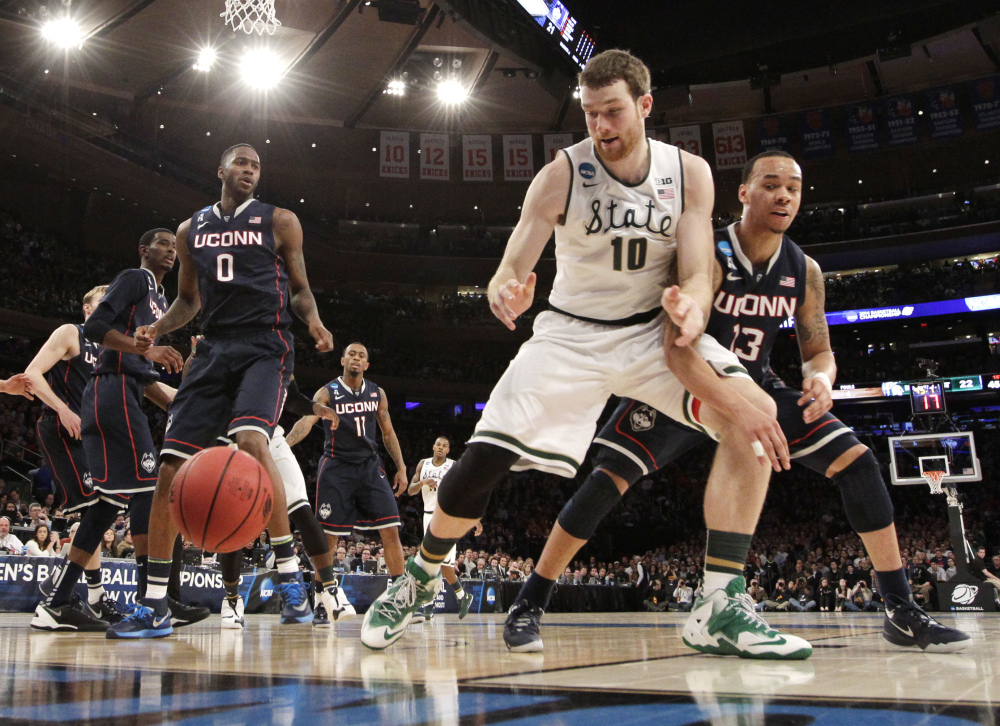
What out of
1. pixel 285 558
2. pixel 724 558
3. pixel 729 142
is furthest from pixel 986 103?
pixel 724 558

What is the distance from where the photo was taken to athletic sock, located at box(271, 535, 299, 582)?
4.81 m

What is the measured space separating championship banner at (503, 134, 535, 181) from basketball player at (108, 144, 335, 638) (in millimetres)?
21008

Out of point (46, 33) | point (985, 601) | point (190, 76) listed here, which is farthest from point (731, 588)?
point (190, 76)

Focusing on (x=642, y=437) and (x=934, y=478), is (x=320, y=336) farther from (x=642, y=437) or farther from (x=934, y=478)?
(x=934, y=478)

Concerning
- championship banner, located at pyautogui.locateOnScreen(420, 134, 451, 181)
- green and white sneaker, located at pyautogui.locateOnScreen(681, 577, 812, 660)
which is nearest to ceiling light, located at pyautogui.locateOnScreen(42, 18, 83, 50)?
championship banner, located at pyautogui.locateOnScreen(420, 134, 451, 181)

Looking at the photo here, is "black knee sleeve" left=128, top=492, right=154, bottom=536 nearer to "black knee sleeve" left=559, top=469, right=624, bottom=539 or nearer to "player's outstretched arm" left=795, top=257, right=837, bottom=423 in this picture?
"black knee sleeve" left=559, top=469, right=624, bottom=539

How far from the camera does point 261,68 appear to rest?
1981 cm

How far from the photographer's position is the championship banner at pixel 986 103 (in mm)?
23438

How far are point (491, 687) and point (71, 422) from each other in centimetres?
384

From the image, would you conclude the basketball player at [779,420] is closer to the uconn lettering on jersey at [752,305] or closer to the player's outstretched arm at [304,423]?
the uconn lettering on jersey at [752,305]

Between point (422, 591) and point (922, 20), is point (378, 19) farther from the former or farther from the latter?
point (422, 591)

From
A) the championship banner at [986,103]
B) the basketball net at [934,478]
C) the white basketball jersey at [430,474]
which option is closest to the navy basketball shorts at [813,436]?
the white basketball jersey at [430,474]

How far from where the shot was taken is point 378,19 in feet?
61.4

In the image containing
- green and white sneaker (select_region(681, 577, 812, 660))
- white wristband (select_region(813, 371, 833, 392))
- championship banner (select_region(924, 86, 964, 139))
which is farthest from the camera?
championship banner (select_region(924, 86, 964, 139))
